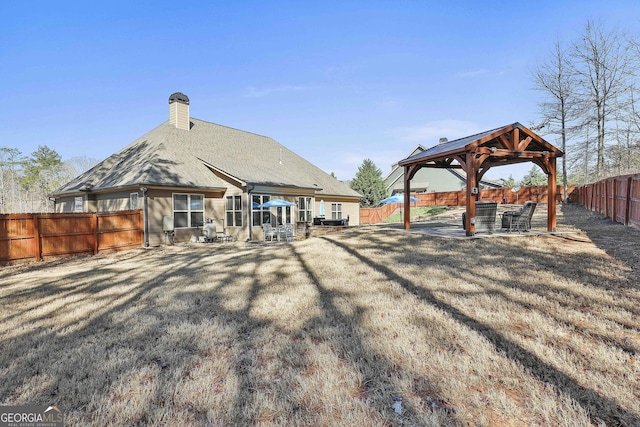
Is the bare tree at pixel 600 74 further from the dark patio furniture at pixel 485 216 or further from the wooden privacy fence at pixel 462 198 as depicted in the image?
the dark patio furniture at pixel 485 216

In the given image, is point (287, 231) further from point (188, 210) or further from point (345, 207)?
point (345, 207)

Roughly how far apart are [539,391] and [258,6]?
15941 millimetres

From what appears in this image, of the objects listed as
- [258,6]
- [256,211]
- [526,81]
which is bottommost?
[256,211]


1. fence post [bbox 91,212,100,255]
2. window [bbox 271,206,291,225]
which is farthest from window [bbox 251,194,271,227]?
fence post [bbox 91,212,100,255]

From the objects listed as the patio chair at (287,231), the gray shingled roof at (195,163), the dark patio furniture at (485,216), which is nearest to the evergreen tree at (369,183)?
the gray shingled roof at (195,163)

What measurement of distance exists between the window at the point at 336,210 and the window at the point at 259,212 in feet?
25.5

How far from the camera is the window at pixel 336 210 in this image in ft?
77.8

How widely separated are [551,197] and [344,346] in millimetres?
9706

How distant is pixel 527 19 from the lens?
41.9 feet

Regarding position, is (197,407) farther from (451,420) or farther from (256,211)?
(256,211)

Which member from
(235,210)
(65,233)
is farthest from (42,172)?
(65,233)

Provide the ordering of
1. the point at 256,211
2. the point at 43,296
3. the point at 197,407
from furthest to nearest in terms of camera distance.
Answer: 1. the point at 256,211
2. the point at 43,296
3. the point at 197,407

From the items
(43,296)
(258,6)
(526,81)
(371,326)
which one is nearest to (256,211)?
(258,6)

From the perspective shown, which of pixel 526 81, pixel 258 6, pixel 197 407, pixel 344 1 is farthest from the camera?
pixel 526 81
